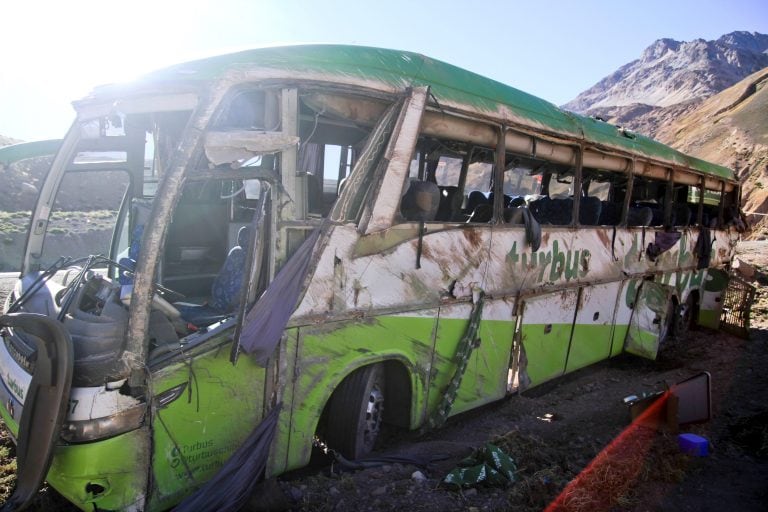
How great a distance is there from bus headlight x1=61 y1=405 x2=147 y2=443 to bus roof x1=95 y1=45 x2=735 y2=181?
1.95 metres

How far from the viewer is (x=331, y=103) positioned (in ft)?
12.4

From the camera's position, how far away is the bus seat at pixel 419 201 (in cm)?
465

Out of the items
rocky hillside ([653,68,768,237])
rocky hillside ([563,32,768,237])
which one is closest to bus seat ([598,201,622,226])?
rocky hillside ([563,32,768,237])

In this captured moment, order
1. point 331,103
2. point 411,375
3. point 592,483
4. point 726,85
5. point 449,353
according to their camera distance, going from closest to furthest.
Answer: point 331,103, point 592,483, point 411,375, point 449,353, point 726,85

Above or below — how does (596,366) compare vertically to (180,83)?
below

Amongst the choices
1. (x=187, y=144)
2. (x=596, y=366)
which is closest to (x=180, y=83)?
(x=187, y=144)

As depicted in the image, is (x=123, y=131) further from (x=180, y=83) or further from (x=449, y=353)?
(x=449, y=353)

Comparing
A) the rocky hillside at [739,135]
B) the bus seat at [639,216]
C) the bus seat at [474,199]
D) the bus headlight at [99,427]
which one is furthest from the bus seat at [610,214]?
the rocky hillside at [739,135]

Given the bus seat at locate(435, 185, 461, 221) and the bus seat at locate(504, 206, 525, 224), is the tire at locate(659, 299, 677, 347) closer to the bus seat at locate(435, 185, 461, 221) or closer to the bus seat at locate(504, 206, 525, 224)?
the bus seat at locate(435, 185, 461, 221)

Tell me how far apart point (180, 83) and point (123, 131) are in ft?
4.27

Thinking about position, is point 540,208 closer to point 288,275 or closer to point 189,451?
point 288,275

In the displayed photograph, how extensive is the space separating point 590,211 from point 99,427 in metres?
6.34

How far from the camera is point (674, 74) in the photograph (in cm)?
11469

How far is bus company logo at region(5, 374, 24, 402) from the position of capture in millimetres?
3211
